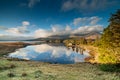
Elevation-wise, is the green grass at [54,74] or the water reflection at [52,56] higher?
the green grass at [54,74]

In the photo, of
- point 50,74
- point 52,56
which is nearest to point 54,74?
point 50,74

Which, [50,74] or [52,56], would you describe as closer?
[50,74]

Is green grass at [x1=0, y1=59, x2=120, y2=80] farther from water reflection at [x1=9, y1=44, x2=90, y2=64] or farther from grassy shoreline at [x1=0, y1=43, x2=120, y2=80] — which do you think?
water reflection at [x1=9, y1=44, x2=90, y2=64]

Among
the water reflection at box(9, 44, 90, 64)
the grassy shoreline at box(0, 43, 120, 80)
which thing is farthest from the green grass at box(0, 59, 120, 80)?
the water reflection at box(9, 44, 90, 64)

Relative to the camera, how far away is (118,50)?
3228 centimetres

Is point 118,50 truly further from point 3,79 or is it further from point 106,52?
point 3,79

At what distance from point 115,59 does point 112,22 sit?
741 centimetres

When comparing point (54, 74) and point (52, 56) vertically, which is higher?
point (54, 74)

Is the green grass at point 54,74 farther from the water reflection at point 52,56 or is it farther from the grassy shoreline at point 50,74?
the water reflection at point 52,56

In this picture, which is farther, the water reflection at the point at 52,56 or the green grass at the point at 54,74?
the water reflection at the point at 52,56

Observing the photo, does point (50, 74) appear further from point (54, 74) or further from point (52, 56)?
point (52, 56)

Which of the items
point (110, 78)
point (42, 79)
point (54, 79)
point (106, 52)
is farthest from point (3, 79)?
point (106, 52)

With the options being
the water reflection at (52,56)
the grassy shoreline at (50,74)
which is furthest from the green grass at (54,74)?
the water reflection at (52,56)

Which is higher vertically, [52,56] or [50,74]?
[50,74]
